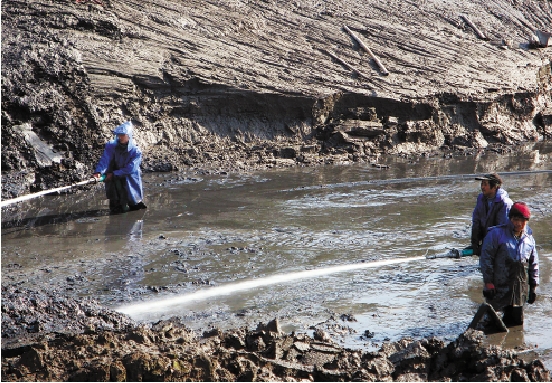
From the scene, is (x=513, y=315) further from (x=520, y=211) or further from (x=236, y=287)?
(x=236, y=287)

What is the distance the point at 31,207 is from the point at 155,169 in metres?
2.96

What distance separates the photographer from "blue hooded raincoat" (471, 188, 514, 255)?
22.4 feet

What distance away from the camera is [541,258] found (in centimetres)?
803

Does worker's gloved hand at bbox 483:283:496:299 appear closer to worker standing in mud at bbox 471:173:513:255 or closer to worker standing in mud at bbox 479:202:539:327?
worker standing in mud at bbox 479:202:539:327

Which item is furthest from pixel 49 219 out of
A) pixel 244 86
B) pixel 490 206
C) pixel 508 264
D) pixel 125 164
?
pixel 508 264

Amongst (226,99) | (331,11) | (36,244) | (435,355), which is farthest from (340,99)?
(435,355)

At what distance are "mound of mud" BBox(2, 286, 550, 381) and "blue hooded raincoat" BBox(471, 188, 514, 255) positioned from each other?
6.23 ft

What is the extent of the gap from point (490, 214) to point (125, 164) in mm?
5860

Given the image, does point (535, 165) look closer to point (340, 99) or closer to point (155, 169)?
point (340, 99)

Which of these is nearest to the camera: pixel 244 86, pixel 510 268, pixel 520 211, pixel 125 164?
pixel 520 211

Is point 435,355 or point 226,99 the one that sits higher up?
point 226,99

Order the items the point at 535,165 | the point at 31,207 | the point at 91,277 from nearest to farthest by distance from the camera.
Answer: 1. the point at 91,277
2. the point at 31,207
3. the point at 535,165

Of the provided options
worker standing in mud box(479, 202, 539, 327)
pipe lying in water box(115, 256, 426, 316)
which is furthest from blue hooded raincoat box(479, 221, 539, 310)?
pipe lying in water box(115, 256, 426, 316)

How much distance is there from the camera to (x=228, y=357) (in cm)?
494
